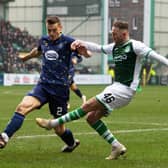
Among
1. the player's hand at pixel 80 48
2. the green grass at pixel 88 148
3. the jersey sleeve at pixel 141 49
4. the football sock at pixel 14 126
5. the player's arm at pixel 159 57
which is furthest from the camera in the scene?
the player's hand at pixel 80 48

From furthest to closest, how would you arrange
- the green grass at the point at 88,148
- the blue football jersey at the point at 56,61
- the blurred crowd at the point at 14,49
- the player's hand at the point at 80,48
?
the blurred crowd at the point at 14,49, the blue football jersey at the point at 56,61, the player's hand at the point at 80,48, the green grass at the point at 88,148

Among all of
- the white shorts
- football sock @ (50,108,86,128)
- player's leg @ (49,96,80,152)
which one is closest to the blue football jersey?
player's leg @ (49,96,80,152)

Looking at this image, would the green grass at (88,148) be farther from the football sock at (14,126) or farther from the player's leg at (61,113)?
the football sock at (14,126)

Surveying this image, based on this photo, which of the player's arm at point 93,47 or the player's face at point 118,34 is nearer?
the player's face at point 118,34

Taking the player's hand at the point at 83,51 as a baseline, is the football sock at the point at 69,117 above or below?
below

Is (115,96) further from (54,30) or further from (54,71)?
(54,30)

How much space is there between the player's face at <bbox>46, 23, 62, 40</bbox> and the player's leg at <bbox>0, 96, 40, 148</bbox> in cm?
102

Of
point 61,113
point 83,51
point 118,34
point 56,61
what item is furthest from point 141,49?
point 61,113

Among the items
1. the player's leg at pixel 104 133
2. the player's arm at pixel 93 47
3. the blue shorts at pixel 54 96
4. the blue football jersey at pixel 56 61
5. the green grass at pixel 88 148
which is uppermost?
the player's arm at pixel 93 47

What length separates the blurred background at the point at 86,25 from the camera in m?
66.4

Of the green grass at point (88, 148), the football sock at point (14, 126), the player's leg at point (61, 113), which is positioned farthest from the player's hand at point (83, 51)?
the green grass at point (88, 148)

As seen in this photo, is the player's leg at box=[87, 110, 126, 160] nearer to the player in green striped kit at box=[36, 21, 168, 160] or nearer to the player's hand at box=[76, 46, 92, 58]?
the player in green striped kit at box=[36, 21, 168, 160]

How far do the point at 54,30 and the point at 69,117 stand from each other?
1.50 meters

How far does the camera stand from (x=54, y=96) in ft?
36.1
